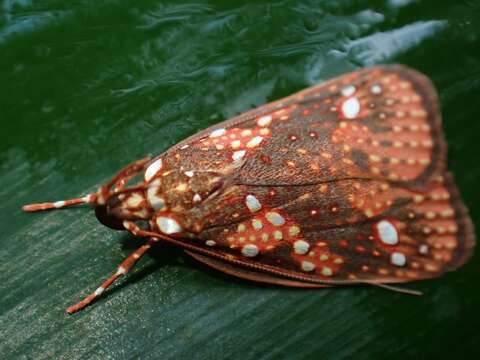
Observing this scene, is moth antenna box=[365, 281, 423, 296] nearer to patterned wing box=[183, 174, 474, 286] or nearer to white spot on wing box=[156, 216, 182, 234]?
patterned wing box=[183, 174, 474, 286]

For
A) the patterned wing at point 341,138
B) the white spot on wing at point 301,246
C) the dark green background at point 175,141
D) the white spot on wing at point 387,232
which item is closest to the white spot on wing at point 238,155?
the patterned wing at point 341,138

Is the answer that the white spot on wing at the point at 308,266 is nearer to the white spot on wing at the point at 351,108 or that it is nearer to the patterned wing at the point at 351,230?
the patterned wing at the point at 351,230

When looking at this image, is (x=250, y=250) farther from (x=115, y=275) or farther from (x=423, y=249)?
(x=423, y=249)

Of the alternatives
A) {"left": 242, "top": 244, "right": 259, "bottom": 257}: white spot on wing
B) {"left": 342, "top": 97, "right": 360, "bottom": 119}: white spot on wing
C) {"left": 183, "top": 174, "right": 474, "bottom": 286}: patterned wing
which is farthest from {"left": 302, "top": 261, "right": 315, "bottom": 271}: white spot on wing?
{"left": 342, "top": 97, "right": 360, "bottom": 119}: white spot on wing

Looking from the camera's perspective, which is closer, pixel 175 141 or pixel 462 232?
pixel 462 232

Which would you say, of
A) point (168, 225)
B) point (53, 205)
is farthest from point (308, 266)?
point (53, 205)

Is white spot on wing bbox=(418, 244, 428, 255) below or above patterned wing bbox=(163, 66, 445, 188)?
below
